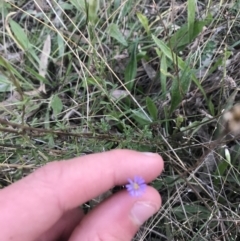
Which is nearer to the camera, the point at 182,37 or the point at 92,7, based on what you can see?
the point at 92,7

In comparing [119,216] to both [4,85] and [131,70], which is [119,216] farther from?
[4,85]

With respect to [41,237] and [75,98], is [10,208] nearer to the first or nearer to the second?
[41,237]

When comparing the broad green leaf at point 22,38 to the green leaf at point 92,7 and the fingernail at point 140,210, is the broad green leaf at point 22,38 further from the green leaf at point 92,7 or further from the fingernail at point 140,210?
the fingernail at point 140,210

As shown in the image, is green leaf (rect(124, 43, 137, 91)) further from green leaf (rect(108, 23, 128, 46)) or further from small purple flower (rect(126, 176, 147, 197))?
small purple flower (rect(126, 176, 147, 197))

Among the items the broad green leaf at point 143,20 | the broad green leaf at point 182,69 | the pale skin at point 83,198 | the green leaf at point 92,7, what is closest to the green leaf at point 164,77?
the broad green leaf at point 182,69

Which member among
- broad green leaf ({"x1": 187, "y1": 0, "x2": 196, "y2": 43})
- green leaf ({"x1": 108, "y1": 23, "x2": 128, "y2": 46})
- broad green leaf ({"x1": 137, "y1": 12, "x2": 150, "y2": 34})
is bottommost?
green leaf ({"x1": 108, "y1": 23, "x2": 128, "y2": 46})

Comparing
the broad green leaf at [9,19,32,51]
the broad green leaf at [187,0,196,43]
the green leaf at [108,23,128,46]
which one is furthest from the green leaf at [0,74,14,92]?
the broad green leaf at [187,0,196,43]

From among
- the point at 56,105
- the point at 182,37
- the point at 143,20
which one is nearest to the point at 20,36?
the point at 56,105
